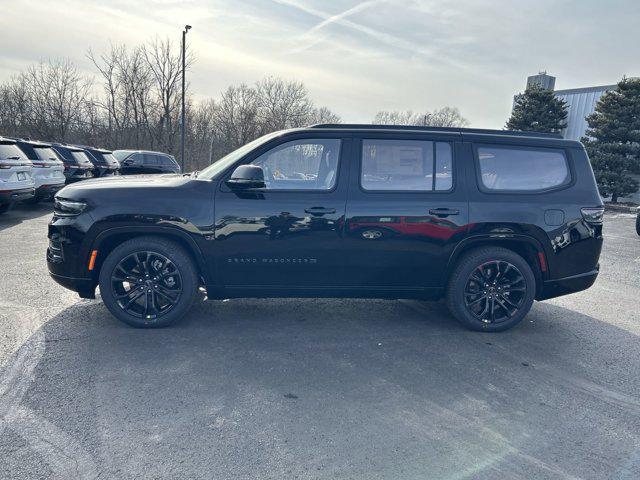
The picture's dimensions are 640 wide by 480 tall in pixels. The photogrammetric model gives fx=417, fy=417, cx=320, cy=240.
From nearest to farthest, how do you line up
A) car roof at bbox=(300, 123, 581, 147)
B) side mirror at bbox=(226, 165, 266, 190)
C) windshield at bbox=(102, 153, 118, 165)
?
side mirror at bbox=(226, 165, 266, 190) < car roof at bbox=(300, 123, 581, 147) < windshield at bbox=(102, 153, 118, 165)

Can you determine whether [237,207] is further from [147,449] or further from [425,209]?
[147,449]

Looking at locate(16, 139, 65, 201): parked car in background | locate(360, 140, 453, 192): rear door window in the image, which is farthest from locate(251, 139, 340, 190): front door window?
locate(16, 139, 65, 201): parked car in background

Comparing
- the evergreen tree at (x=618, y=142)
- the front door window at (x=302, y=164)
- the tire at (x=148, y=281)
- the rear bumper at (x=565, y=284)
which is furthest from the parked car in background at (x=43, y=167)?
the evergreen tree at (x=618, y=142)

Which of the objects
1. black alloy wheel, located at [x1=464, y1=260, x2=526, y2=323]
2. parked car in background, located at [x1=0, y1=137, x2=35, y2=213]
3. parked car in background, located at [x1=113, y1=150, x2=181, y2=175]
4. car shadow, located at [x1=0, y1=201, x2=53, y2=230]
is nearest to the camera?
black alloy wheel, located at [x1=464, y1=260, x2=526, y2=323]

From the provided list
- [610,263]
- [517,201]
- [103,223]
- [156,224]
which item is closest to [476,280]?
[517,201]

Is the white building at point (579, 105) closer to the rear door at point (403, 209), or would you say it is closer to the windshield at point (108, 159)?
the windshield at point (108, 159)

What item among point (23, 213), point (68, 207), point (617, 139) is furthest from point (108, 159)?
point (617, 139)

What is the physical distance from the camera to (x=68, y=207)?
4000 millimetres

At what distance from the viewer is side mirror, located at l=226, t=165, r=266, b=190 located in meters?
3.83

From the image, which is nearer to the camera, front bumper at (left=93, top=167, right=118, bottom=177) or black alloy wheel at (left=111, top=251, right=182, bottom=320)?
black alloy wheel at (left=111, top=251, right=182, bottom=320)

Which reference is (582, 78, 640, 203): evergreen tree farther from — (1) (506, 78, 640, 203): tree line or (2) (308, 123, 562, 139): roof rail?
(2) (308, 123, 562, 139): roof rail

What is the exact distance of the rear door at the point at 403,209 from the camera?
406 centimetres

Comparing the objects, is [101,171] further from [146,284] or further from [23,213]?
[146,284]

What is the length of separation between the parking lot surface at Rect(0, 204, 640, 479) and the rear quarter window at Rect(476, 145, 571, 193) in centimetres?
155
